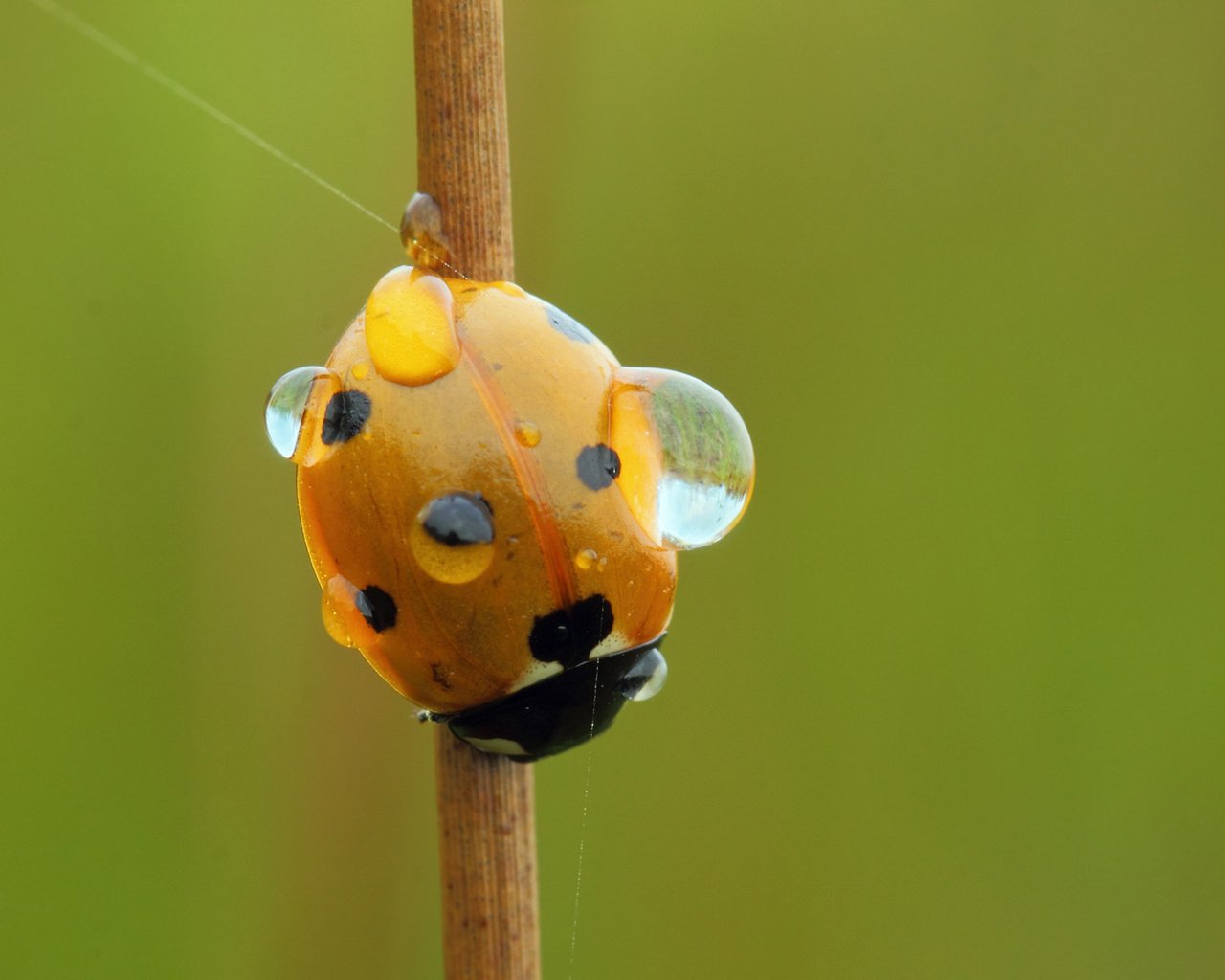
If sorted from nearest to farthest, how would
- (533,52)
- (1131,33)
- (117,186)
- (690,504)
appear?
1. (690,504)
2. (117,186)
3. (533,52)
4. (1131,33)

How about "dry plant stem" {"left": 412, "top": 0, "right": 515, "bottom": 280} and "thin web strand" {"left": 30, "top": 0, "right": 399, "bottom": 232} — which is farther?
"thin web strand" {"left": 30, "top": 0, "right": 399, "bottom": 232}

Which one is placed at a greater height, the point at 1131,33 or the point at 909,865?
the point at 1131,33

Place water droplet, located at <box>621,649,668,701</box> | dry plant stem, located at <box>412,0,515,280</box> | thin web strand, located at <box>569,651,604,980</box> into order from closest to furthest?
dry plant stem, located at <box>412,0,515,280</box>, water droplet, located at <box>621,649,668,701</box>, thin web strand, located at <box>569,651,604,980</box>

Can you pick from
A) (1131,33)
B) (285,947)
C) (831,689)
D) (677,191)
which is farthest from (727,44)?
(285,947)

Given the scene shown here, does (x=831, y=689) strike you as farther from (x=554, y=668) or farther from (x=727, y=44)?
(x=727, y=44)

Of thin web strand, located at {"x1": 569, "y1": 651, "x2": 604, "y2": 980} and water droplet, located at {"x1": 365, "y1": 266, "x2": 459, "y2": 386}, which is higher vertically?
water droplet, located at {"x1": 365, "y1": 266, "x2": 459, "y2": 386}

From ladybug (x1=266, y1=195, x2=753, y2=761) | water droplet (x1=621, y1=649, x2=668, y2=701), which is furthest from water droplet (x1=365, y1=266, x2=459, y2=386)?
water droplet (x1=621, y1=649, x2=668, y2=701)

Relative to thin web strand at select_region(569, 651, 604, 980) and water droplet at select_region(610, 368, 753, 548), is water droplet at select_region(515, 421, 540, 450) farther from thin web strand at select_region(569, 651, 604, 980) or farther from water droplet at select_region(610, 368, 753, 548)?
thin web strand at select_region(569, 651, 604, 980)
